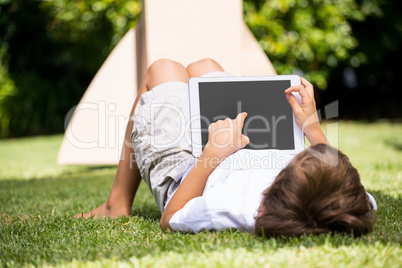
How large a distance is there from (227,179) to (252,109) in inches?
16.7

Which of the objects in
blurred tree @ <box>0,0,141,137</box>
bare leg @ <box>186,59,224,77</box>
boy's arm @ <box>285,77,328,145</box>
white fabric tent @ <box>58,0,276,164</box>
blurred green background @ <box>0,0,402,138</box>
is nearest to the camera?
boy's arm @ <box>285,77,328,145</box>

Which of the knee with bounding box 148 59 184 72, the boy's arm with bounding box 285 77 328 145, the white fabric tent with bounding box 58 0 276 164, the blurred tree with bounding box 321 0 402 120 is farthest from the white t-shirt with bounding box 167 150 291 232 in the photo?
the blurred tree with bounding box 321 0 402 120

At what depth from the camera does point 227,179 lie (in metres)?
2.05

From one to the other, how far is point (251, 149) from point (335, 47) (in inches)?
290

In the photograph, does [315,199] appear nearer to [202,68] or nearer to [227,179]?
[227,179]

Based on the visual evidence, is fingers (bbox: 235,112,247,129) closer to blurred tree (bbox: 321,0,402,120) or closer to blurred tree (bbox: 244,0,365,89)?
blurred tree (bbox: 244,0,365,89)

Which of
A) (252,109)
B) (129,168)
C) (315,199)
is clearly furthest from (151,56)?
(315,199)

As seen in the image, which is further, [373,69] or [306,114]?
[373,69]

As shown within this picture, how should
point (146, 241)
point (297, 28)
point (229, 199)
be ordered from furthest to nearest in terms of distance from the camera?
point (297, 28), point (146, 241), point (229, 199)

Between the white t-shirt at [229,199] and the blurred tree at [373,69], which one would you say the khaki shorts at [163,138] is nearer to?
the white t-shirt at [229,199]

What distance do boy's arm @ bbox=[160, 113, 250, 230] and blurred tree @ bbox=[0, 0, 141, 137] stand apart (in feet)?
25.3

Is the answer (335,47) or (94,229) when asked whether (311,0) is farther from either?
(94,229)

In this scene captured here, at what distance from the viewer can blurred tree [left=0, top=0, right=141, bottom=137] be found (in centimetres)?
1042

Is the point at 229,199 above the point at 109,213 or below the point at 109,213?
above
